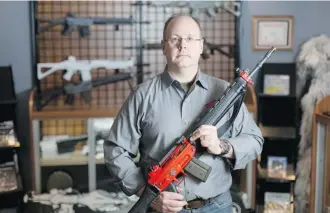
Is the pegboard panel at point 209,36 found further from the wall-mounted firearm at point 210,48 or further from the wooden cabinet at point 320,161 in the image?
the wooden cabinet at point 320,161

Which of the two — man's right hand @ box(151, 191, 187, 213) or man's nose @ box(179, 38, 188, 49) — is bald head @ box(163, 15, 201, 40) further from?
man's right hand @ box(151, 191, 187, 213)

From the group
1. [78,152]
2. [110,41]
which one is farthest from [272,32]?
[78,152]

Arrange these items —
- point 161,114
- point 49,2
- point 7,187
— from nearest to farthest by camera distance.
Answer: point 161,114
point 7,187
point 49,2

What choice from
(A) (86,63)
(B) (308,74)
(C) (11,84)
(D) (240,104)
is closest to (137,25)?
(A) (86,63)

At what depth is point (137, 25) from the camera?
3311 mm

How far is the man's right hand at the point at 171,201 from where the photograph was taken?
1468 mm

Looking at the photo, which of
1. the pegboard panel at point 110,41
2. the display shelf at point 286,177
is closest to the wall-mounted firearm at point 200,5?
the pegboard panel at point 110,41

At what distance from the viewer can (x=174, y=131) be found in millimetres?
1512

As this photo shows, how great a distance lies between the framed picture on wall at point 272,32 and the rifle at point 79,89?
38.2 inches

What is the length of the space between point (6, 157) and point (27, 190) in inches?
13.0

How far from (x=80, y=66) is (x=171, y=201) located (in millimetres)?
1873

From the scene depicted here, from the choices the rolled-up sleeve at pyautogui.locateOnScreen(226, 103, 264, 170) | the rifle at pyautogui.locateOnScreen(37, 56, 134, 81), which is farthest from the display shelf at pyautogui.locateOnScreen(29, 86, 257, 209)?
the rolled-up sleeve at pyautogui.locateOnScreen(226, 103, 264, 170)

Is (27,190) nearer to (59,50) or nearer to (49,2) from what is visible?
(59,50)

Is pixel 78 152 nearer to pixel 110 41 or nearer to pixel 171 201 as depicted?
pixel 110 41
